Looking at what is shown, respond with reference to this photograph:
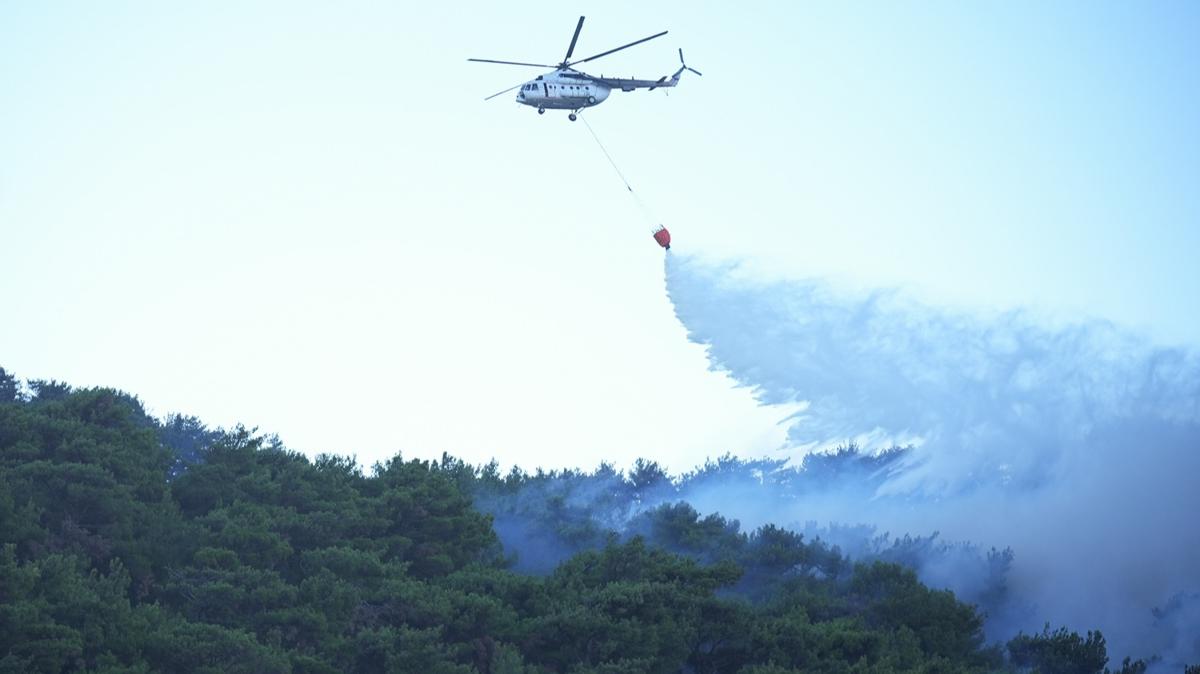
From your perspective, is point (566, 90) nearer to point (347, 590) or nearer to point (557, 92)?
point (557, 92)

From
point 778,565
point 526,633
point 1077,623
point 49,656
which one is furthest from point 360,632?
point 1077,623

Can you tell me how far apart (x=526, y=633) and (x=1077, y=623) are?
23.5m

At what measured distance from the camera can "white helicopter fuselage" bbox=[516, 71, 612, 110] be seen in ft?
185

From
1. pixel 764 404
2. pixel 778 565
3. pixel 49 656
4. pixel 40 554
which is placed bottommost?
pixel 49 656

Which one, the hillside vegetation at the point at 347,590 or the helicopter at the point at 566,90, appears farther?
the helicopter at the point at 566,90

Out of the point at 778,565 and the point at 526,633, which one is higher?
the point at 778,565

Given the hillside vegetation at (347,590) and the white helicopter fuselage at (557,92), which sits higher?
the white helicopter fuselage at (557,92)

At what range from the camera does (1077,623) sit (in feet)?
194

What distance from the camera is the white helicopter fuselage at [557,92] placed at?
56531 mm

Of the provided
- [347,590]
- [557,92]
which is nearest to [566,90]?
[557,92]

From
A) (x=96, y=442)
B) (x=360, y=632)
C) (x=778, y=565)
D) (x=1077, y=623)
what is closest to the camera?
(x=360, y=632)

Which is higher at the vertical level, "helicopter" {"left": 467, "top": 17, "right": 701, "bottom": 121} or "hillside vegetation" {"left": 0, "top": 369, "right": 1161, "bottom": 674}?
"helicopter" {"left": 467, "top": 17, "right": 701, "bottom": 121}

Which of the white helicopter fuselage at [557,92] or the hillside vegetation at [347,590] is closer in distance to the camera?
the hillside vegetation at [347,590]

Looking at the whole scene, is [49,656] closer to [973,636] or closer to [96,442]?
[96,442]
